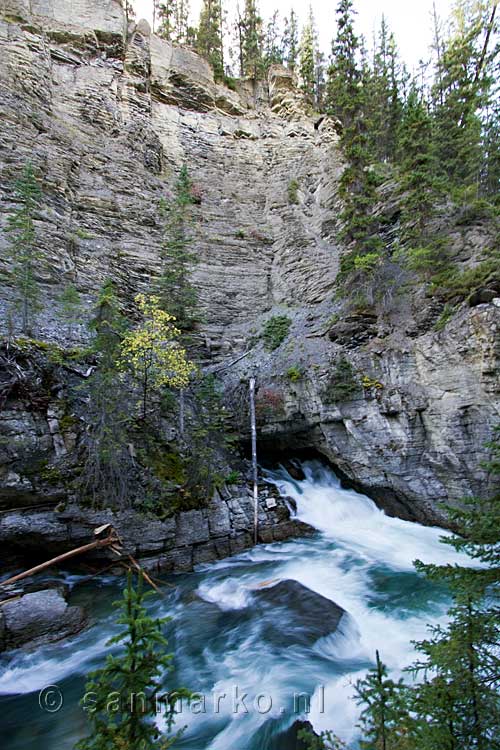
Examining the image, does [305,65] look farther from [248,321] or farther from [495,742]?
[495,742]

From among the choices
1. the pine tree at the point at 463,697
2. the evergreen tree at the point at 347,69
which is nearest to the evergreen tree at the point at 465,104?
the evergreen tree at the point at 347,69

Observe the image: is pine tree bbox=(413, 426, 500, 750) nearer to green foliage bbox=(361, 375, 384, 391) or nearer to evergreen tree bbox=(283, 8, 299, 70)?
green foliage bbox=(361, 375, 384, 391)

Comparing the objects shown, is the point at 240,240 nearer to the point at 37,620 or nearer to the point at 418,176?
the point at 418,176

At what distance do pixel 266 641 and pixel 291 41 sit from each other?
1935 inches

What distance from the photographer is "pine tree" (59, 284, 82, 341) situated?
15.3 m

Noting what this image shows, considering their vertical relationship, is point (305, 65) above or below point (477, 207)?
above

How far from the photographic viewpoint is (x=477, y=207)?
1377cm

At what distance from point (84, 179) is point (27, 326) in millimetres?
11711

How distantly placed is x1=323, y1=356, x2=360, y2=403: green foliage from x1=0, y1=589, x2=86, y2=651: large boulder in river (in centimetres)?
993

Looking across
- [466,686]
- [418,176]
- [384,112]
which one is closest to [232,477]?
[466,686]

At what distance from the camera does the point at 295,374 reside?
48.5 ft

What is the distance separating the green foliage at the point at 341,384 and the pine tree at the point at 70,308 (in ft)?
35.3

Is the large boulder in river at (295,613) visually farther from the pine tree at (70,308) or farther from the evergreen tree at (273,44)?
the evergreen tree at (273,44)

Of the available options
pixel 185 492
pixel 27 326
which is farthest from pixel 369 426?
pixel 27 326
